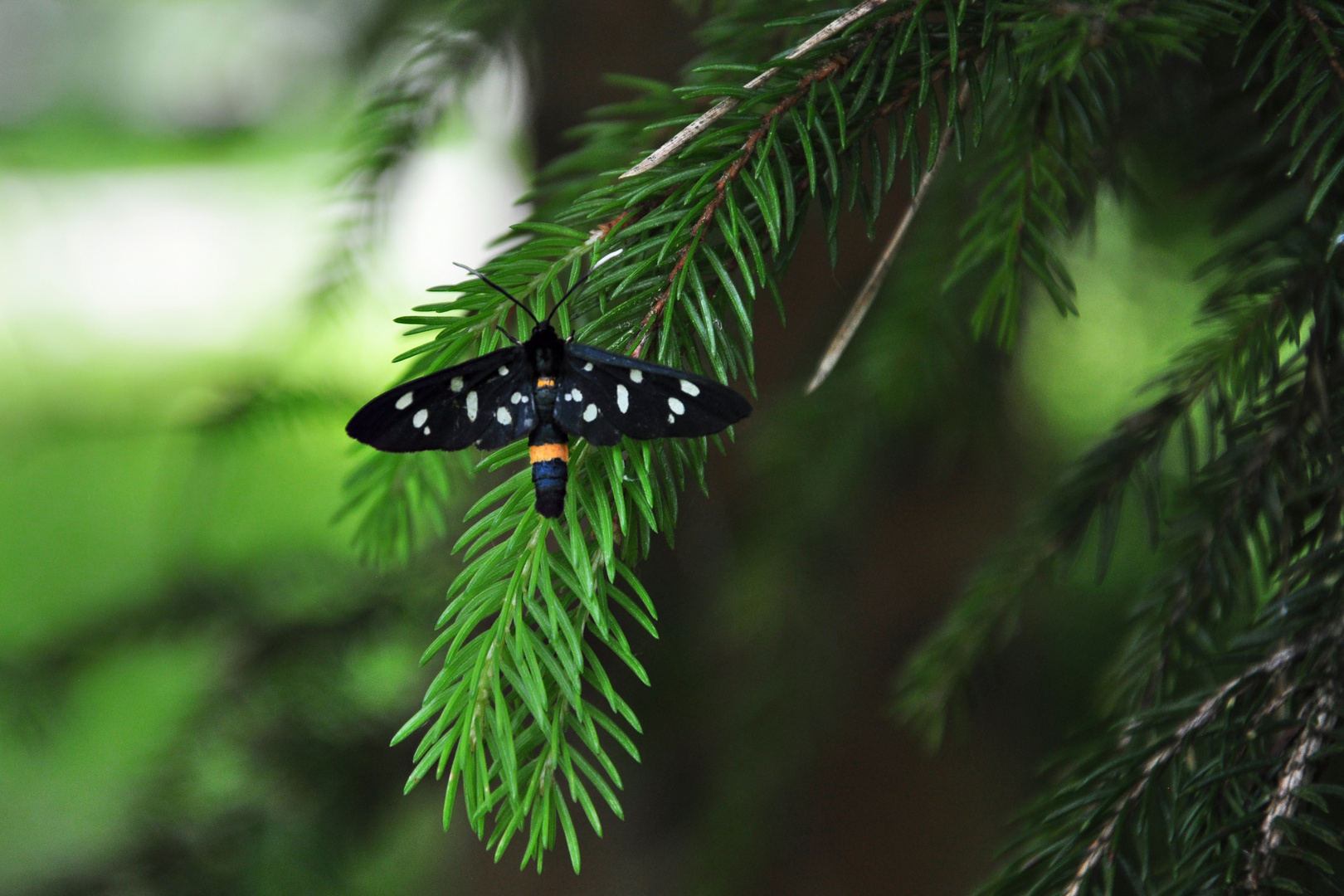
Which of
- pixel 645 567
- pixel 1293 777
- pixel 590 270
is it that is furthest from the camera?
pixel 645 567

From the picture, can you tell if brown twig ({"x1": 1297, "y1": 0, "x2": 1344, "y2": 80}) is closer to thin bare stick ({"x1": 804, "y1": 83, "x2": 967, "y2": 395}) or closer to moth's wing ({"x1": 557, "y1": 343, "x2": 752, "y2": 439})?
thin bare stick ({"x1": 804, "y1": 83, "x2": 967, "y2": 395})

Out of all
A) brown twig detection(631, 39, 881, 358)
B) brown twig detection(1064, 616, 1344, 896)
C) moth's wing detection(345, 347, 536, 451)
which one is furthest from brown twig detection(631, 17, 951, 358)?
brown twig detection(1064, 616, 1344, 896)

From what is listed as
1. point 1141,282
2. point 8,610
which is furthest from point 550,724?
point 8,610

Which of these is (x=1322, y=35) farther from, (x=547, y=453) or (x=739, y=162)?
(x=547, y=453)

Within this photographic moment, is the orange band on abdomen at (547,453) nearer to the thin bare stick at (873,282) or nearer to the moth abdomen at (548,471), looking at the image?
the moth abdomen at (548,471)

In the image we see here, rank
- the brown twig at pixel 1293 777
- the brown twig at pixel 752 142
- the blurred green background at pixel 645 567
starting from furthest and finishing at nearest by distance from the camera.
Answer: the blurred green background at pixel 645 567 < the brown twig at pixel 752 142 < the brown twig at pixel 1293 777

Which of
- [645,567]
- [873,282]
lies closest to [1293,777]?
[873,282]

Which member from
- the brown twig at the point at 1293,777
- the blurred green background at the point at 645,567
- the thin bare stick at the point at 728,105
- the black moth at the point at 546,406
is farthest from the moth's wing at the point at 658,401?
the brown twig at the point at 1293,777
